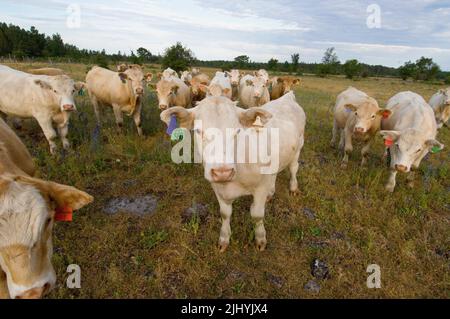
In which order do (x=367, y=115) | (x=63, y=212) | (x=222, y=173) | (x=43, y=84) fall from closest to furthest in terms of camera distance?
(x=63, y=212)
(x=222, y=173)
(x=367, y=115)
(x=43, y=84)

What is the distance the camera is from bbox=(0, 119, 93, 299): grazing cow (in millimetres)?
2053

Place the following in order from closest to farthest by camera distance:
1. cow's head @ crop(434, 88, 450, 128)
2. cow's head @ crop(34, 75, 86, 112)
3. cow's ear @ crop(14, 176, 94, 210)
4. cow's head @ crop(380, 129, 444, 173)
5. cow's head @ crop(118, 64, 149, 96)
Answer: cow's ear @ crop(14, 176, 94, 210) < cow's head @ crop(380, 129, 444, 173) < cow's head @ crop(34, 75, 86, 112) < cow's head @ crop(118, 64, 149, 96) < cow's head @ crop(434, 88, 450, 128)

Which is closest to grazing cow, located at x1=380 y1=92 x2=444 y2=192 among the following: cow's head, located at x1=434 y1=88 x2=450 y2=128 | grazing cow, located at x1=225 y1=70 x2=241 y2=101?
cow's head, located at x1=434 y1=88 x2=450 y2=128

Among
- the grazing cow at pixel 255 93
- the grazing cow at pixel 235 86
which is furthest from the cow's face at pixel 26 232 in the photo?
the grazing cow at pixel 235 86

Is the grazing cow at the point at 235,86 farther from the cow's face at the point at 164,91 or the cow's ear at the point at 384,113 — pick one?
the cow's ear at the point at 384,113

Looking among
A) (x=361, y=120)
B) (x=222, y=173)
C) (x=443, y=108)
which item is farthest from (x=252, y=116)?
(x=443, y=108)

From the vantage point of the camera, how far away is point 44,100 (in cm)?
616

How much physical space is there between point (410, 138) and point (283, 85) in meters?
7.93

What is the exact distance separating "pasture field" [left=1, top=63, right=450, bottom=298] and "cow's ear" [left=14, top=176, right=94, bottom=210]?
1351 mm

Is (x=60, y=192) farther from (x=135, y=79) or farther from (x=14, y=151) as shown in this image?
(x=135, y=79)

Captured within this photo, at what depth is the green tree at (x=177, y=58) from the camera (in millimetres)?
28328

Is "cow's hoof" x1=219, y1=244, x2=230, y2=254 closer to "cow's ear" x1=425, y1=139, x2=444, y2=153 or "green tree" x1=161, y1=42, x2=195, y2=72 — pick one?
"cow's ear" x1=425, y1=139, x2=444, y2=153

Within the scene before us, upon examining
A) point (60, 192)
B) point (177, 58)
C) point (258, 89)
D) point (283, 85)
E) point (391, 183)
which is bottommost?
point (391, 183)

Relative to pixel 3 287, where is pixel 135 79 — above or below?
above
